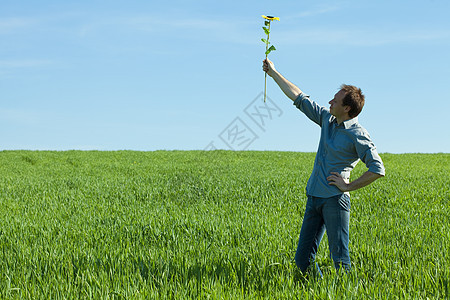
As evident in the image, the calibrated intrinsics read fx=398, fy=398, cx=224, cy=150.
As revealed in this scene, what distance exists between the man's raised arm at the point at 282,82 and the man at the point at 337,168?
0.08 metres

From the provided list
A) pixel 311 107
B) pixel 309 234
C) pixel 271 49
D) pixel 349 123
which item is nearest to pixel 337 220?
pixel 309 234

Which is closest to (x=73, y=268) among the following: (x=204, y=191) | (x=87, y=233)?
(x=87, y=233)

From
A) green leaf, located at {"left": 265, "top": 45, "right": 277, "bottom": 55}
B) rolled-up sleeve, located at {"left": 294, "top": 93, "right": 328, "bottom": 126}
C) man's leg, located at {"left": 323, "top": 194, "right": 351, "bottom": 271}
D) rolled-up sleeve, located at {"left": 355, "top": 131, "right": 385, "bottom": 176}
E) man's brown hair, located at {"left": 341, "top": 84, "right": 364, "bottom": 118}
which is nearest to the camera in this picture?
rolled-up sleeve, located at {"left": 355, "top": 131, "right": 385, "bottom": 176}

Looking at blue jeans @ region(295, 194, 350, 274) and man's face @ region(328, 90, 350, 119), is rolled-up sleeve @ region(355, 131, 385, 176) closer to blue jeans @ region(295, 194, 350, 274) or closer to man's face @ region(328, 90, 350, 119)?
man's face @ region(328, 90, 350, 119)

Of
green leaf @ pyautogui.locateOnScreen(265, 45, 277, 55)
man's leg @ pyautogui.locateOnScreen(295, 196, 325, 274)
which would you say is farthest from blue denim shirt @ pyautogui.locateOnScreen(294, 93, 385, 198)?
green leaf @ pyautogui.locateOnScreen(265, 45, 277, 55)

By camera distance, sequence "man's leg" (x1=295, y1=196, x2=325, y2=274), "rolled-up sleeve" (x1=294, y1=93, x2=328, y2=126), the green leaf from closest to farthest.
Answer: "man's leg" (x1=295, y1=196, x2=325, y2=274), "rolled-up sleeve" (x1=294, y1=93, x2=328, y2=126), the green leaf

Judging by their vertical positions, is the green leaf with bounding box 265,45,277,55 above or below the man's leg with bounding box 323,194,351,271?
above

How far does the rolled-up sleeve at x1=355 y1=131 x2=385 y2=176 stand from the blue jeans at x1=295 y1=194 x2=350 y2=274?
0.44 metres

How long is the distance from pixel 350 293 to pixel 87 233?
14.5 ft

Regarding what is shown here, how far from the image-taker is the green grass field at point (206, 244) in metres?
4.05

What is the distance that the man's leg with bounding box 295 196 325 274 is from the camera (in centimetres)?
427

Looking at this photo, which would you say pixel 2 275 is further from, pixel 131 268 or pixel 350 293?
pixel 350 293

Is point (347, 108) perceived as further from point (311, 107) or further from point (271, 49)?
point (271, 49)

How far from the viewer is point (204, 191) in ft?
35.8
